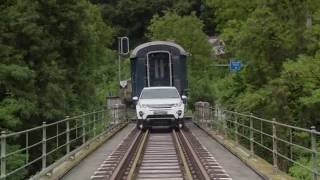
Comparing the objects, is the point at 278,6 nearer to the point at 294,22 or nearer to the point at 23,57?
the point at 294,22

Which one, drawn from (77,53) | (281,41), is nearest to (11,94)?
(77,53)

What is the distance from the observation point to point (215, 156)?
18.0 m

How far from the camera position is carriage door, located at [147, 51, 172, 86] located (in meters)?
33.6

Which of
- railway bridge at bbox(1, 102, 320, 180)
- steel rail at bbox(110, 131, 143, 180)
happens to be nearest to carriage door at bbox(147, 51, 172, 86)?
railway bridge at bbox(1, 102, 320, 180)

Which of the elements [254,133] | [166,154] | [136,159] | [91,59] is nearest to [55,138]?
[166,154]

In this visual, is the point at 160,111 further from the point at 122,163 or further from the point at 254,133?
the point at 122,163

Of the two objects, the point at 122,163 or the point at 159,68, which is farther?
the point at 159,68

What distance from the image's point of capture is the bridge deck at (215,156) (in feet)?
45.3

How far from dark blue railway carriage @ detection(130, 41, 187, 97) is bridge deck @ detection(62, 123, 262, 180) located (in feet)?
34.7

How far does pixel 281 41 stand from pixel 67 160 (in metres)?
18.2

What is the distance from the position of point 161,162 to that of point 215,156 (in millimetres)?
1973

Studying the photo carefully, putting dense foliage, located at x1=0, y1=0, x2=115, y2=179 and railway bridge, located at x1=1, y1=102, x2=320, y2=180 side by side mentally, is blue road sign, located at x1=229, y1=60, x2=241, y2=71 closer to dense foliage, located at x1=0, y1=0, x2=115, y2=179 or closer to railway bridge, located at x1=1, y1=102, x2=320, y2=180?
dense foliage, located at x1=0, y1=0, x2=115, y2=179

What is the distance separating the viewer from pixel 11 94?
30969 mm

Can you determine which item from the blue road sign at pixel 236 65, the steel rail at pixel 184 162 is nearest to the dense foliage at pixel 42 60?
the steel rail at pixel 184 162
